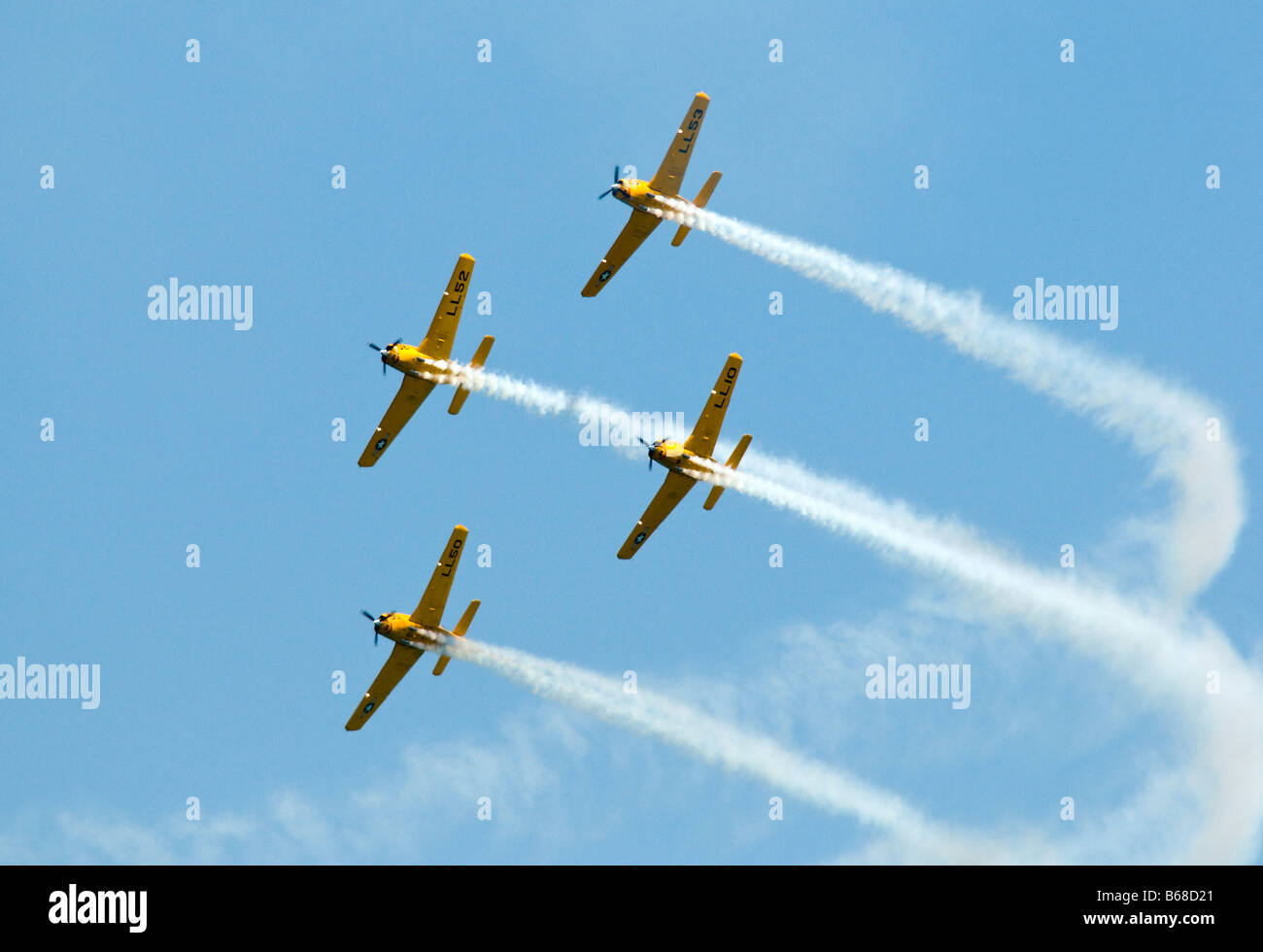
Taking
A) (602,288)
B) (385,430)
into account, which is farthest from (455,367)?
(602,288)

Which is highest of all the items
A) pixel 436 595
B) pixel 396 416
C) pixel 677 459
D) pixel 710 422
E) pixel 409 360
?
pixel 409 360

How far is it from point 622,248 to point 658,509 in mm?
10583

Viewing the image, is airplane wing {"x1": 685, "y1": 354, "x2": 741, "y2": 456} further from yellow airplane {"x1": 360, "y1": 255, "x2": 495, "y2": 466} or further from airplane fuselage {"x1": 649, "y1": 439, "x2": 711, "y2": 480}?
yellow airplane {"x1": 360, "y1": 255, "x2": 495, "y2": 466}

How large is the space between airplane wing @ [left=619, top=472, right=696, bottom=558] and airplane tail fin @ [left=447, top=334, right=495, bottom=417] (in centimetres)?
769

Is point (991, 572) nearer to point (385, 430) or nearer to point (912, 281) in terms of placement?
point (912, 281)

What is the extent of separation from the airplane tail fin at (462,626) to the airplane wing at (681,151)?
1730 cm

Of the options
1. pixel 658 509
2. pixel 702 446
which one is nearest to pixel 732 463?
pixel 702 446

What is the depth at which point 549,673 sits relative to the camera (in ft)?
209

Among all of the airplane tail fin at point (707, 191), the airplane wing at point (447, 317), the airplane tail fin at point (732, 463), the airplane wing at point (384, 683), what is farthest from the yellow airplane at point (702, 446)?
the airplane wing at point (384, 683)

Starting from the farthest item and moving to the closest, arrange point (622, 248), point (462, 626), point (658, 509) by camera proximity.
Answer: point (622, 248), point (658, 509), point (462, 626)

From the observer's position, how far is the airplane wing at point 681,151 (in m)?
67.0

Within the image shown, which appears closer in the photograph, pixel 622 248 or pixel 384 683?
pixel 384 683

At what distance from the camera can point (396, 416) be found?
67250 mm

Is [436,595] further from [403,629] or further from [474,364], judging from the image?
[474,364]
